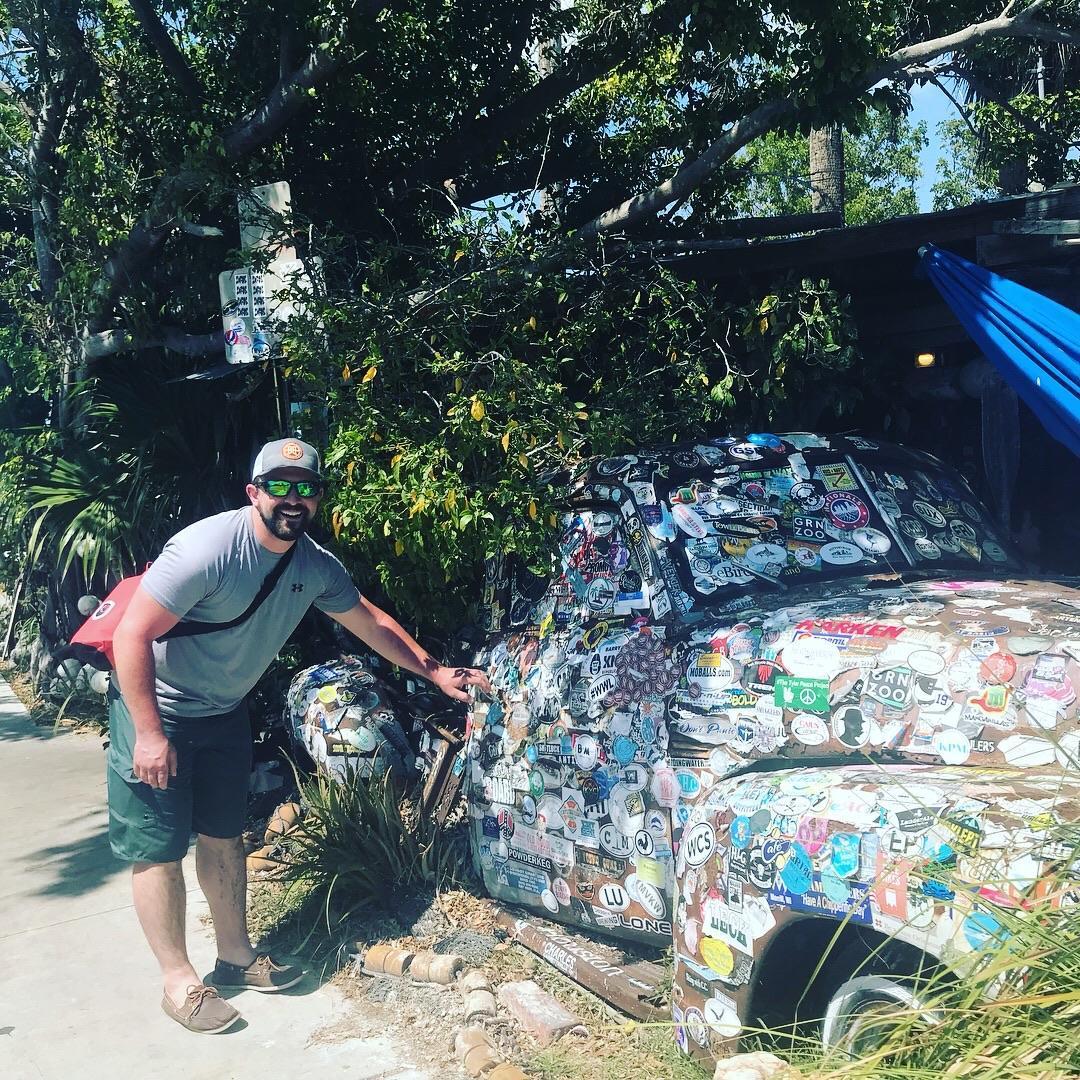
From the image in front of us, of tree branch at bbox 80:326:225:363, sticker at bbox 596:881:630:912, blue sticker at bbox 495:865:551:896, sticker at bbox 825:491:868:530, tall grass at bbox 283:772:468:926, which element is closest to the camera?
sticker at bbox 596:881:630:912

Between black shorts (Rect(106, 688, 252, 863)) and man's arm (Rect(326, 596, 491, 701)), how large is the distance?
57 cm

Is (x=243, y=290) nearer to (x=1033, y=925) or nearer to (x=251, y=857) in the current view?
(x=251, y=857)

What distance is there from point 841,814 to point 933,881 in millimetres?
339

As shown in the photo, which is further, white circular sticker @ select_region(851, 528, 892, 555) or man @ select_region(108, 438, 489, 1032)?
white circular sticker @ select_region(851, 528, 892, 555)

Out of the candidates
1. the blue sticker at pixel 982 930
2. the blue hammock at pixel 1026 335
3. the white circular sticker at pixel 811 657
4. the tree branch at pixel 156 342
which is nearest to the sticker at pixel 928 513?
the blue hammock at pixel 1026 335

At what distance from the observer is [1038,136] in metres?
12.6

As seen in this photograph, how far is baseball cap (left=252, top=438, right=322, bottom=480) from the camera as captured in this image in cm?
423

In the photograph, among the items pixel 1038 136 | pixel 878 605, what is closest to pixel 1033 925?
pixel 878 605

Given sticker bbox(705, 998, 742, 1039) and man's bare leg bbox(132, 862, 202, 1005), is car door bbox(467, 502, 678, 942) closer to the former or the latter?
sticker bbox(705, 998, 742, 1039)

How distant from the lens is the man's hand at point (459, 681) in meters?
4.62

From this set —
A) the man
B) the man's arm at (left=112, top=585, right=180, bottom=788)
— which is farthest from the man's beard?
the man's arm at (left=112, top=585, right=180, bottom=788)

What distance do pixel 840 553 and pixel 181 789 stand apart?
2591mm

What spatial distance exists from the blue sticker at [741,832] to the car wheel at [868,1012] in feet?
1.39

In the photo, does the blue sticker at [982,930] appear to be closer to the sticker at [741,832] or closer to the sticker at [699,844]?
the sticker at [741,832]
